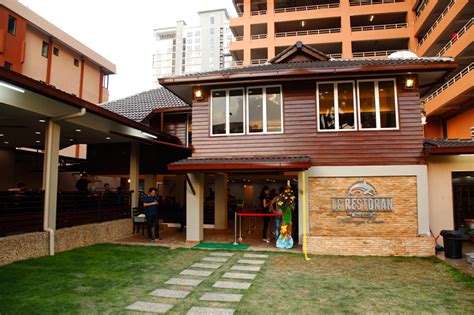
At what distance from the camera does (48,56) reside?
22.2m

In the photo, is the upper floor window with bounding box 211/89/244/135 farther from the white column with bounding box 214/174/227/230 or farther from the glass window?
the glass window

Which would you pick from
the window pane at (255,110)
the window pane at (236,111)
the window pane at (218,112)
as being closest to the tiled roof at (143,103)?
the window pane at (218,112)

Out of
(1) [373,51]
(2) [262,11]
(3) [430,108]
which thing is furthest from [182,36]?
(3) [430,108]

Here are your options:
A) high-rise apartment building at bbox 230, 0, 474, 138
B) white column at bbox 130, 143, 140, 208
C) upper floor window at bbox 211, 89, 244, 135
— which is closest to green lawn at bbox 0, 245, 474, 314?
upper floor window at bbox 211, 89, 244, 135

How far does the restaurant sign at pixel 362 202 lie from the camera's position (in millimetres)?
9156

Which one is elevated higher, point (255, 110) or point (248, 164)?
point (255, 110)

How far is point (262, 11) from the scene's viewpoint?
34531mm

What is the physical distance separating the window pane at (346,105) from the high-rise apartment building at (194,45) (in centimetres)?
8437

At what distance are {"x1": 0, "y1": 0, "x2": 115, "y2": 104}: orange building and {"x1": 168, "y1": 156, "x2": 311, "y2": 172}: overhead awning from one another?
51.5 ft

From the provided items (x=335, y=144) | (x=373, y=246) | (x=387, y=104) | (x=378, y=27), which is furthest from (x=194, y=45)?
(x=373, y=246)

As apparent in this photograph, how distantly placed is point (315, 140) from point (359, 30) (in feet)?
89.6

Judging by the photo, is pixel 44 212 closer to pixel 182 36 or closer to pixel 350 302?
pixel 350 302

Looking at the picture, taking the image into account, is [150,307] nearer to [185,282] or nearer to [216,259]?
[185,282]

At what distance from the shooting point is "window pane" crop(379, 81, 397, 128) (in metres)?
9.51
